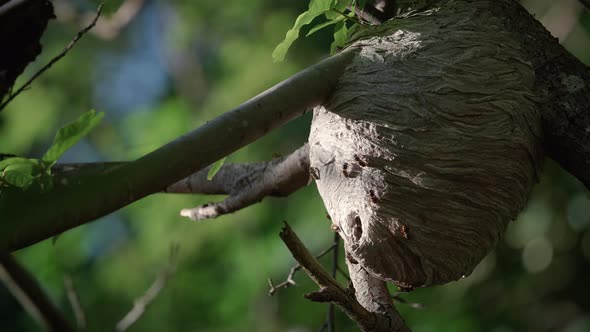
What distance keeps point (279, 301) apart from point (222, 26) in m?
2.57

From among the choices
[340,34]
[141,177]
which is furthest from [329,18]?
[141,177]

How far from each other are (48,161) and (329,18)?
3.62 feet

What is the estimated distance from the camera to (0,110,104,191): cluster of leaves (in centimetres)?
173

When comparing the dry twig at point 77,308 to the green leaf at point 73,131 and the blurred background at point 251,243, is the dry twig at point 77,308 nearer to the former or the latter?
the green leaf at point 73,131

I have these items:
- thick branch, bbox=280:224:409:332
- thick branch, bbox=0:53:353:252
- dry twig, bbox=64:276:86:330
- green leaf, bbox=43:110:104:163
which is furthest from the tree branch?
thick branch, bbox=280:224:409:332

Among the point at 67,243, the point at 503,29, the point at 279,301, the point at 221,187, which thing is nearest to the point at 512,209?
the point at 503,29

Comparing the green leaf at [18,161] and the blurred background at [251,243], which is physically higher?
the green leaf at [18,161]

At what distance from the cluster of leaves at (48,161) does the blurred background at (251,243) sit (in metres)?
2.46

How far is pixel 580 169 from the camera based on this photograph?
7.39 feet

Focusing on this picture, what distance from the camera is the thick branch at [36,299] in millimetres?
1419

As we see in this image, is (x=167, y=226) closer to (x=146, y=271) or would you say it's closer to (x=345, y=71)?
(x=146, y=271)

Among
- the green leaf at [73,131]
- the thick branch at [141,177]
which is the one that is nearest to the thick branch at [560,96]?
the thick branch at [141,177]

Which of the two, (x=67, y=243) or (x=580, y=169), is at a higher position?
(x=580, y=169)

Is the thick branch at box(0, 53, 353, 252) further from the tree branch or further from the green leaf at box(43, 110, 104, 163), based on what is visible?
the tree branch
